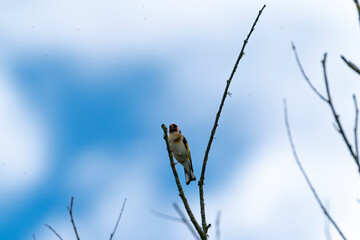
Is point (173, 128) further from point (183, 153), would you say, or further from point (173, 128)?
point (183, 153)

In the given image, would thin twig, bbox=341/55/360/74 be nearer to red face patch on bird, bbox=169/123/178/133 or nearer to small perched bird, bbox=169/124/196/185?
small perched bird, bbox=169/124/196/185

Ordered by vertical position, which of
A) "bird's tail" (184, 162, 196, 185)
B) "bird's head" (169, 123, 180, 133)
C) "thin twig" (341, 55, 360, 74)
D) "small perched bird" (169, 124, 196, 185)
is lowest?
"bird's tail" (184, 162, 196, 185)

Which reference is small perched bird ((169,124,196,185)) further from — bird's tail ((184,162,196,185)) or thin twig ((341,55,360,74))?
thin twig ((341,55,360,74))

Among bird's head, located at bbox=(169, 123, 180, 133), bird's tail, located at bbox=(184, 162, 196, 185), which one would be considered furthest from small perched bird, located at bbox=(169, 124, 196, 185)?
bird's head, located at bbox=(169, 123, 180, 133)

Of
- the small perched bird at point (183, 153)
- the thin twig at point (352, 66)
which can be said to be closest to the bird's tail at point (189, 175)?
the small perched bird at point (183, 153)

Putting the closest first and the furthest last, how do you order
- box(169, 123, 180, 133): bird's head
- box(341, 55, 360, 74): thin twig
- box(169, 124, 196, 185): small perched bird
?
box(341, 55, 360, 74): thin twig
box(169, 124, 196, 185): small perched bird
box(169, 123, 180, 133): bird's head

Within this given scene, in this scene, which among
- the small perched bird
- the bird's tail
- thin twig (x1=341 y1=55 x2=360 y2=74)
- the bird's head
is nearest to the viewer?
thin twig (x1=341 y1=55 x2=360 y2=74)

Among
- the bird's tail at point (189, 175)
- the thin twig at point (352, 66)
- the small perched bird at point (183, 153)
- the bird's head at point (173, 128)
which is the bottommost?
the bird's tail at point (189, 175)

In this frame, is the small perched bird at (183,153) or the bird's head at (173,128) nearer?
the small perched bird at (183,153)

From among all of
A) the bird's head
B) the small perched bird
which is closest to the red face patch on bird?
the bird's head

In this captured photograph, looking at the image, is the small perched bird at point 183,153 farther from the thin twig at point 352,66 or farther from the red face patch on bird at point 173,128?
the thin twig at point 352,66

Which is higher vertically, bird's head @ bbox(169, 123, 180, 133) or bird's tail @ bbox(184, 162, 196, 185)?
bird's head @ bbox(169, 123, 180, 133)

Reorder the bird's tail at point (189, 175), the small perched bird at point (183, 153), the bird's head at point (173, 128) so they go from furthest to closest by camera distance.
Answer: the bird's head at point (173, 128) → the small perched bird at point (183, 153) → the bird's tail at point (189, 175)

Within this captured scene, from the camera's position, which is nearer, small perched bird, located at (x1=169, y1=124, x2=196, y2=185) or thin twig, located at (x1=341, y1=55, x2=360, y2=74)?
thin twig, located at (x1=341, y1=55, x2=360, y2=74)
